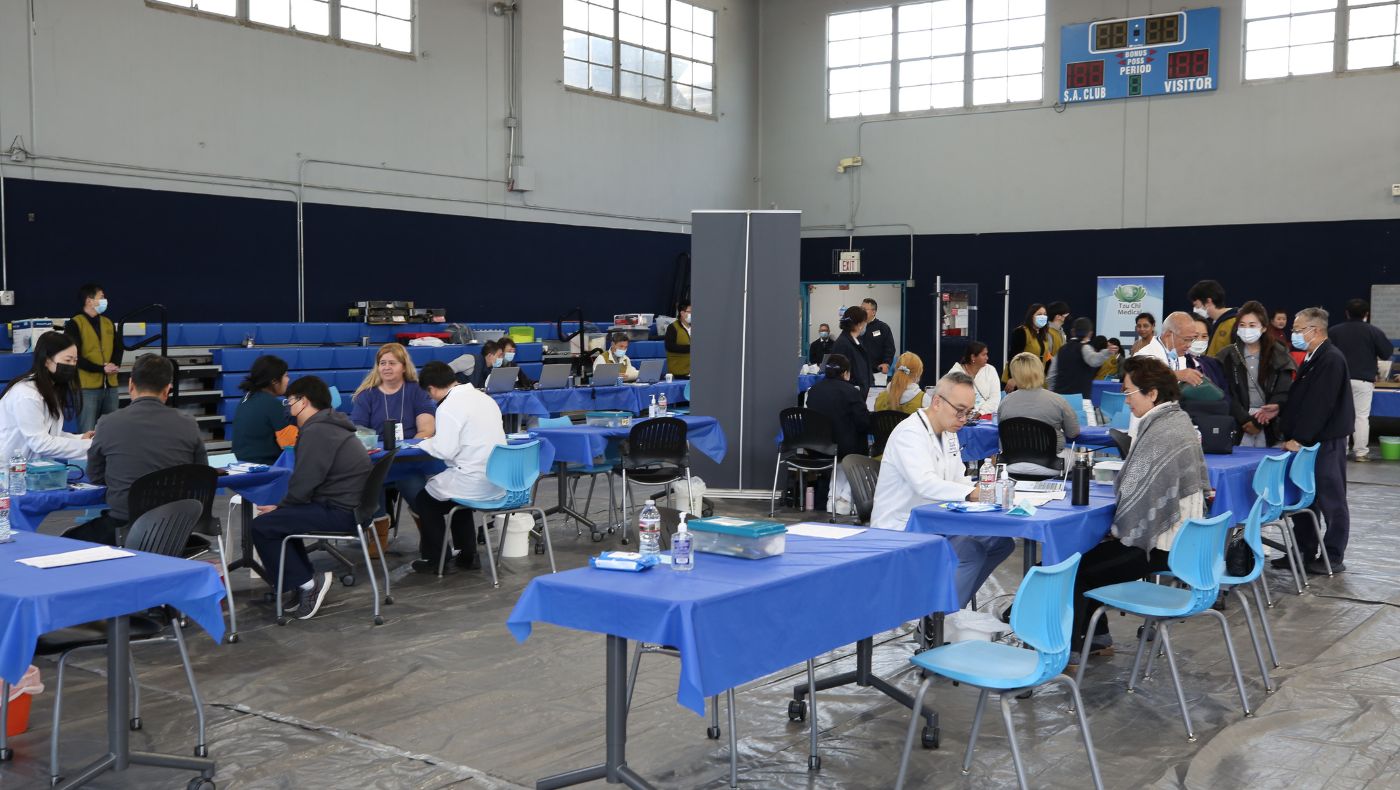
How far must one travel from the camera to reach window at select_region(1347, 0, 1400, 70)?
1467cm

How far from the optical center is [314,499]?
5895mm

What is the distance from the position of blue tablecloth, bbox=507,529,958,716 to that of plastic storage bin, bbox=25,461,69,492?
116 inches

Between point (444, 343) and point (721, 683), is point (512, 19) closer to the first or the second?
point (444, 343)

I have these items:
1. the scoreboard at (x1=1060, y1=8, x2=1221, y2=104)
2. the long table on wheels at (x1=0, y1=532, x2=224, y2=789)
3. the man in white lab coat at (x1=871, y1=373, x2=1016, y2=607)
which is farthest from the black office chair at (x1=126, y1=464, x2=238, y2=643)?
the scoreboard at (x1=1060, y1=8, x2=1221, y2=104)

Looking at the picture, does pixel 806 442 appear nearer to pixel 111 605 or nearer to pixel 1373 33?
pixel 111 605

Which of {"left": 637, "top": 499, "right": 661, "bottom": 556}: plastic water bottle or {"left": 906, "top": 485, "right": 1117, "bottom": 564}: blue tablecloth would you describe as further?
{"left": 906, "top": 485, "right": 1117, "bottom": 564}: blue tablecloth

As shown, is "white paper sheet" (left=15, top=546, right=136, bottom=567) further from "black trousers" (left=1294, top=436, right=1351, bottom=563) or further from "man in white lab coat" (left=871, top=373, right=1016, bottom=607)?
"black trousers" (left=1294, top=436, right=1351, bottom=563)

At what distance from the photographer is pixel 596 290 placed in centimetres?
1741

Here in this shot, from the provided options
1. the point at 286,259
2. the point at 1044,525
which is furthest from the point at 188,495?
the point at 286,259

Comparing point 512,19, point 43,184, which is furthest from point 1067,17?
point 43,184

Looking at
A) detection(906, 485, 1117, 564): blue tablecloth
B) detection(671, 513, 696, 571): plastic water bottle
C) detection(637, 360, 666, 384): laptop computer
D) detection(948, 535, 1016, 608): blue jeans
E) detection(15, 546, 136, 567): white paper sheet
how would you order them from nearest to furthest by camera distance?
detection(671, 513, 696, 571): plastic water bottle
detection(15, 546, 136, 567): white paper sheet
detection(906, 485, 1117, 564): blue tablecloth
detection(948, 535, 1016, 608): blue jeans
detection(637, 360, 666, 384): laptop computer

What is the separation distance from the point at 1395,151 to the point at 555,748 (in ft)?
47.6

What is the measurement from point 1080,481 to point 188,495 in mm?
3773

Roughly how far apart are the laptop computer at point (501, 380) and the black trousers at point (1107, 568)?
7.67m
